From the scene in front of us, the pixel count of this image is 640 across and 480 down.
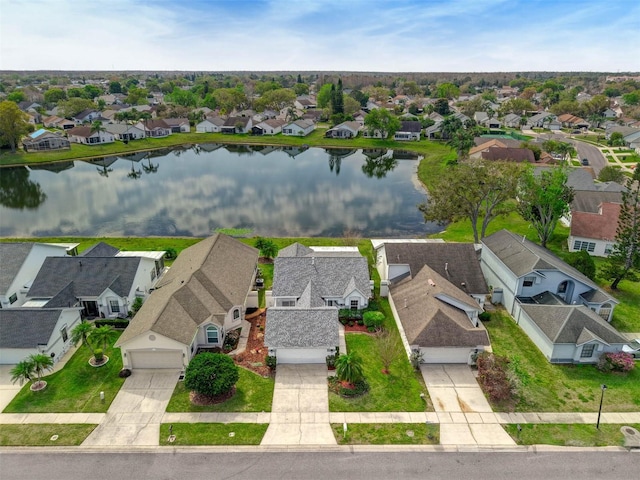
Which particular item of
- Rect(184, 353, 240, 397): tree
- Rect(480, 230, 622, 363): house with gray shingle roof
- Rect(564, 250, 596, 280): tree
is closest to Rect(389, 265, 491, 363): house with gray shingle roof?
Rect(480, 230, 622, 363): house with gray shingle roof

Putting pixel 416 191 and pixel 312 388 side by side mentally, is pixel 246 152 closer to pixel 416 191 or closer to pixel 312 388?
pixel 416 191

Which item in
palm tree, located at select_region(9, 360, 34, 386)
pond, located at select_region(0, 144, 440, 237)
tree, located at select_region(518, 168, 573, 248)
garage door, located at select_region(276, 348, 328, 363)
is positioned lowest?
pond, located at select_region(0, 144, 440, 237)

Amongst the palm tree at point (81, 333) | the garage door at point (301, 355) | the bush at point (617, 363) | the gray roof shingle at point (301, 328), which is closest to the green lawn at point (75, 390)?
the palm tree at point (81, 333)

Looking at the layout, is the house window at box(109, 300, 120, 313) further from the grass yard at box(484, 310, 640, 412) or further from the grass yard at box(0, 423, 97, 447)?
the grass yard at box(484, 310, 640, 412)

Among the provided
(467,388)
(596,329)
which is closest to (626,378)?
(596,329)

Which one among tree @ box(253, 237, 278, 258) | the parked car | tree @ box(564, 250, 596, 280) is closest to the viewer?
the parked car

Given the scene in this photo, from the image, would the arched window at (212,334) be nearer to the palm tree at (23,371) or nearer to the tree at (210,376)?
the tree at (210,376)

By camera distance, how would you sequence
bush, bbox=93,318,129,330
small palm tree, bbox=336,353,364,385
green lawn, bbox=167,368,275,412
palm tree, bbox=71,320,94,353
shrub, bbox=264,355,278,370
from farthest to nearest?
bush, bbox=93,318,129,330
palm tree, bbox=71,320,94,353
shrub, bbox=264,355,278,370
small palm tree, bbox=336,353,364,385
green lawn, bbox=167,368,275,412
